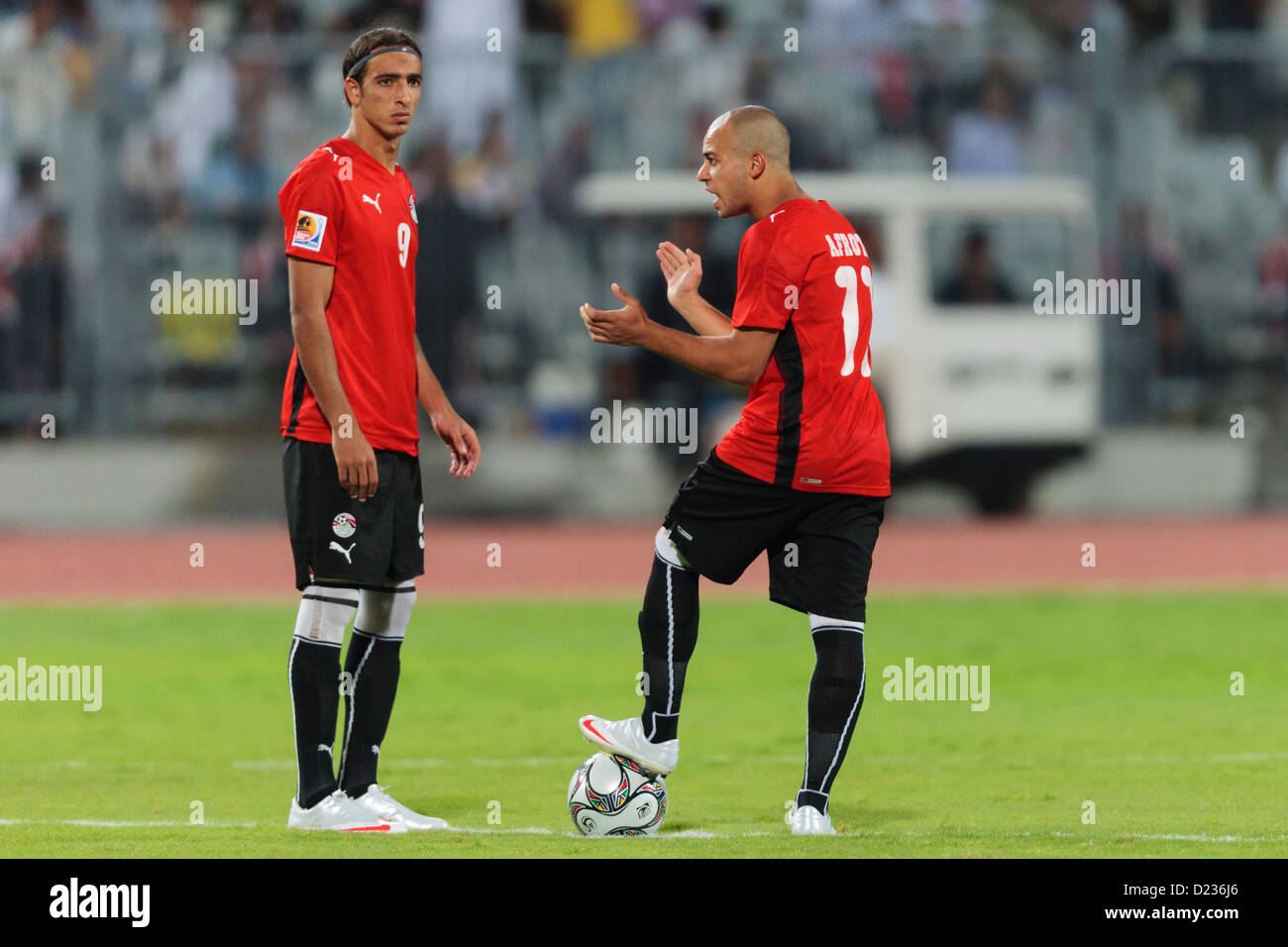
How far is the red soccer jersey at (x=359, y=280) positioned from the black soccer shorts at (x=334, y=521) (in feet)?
0.29

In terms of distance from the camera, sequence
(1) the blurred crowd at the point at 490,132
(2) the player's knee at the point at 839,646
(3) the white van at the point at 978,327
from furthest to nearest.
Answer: (3) the white van at the point at 978,327 < (1) the blurred crowd at the point at 490,132 < (2) the player's knee at the point at 839,646

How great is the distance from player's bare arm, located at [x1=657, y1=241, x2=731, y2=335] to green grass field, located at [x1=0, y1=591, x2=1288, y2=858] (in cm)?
168

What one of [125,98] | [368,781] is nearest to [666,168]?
[125,98]

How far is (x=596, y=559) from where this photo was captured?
17594mm

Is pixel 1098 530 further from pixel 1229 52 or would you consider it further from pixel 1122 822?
pixel 1122 822

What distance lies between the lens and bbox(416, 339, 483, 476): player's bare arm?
7082 millimetres

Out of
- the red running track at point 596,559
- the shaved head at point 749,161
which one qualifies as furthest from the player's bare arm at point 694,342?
the red running track at point 596,559

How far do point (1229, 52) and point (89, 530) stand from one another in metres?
12.0

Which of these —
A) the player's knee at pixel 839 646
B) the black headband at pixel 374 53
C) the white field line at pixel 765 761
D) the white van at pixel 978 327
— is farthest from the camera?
the white van at pixel 978 327

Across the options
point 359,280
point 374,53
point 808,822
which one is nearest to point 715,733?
point 808,822

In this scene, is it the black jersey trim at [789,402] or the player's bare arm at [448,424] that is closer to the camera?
the black jersey trim at [789,402]

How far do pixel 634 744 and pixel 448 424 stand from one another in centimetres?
137

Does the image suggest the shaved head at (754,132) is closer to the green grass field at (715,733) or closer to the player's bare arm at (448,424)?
the player's bare arm at (448,424)

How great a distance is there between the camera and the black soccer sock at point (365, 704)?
6.83m
